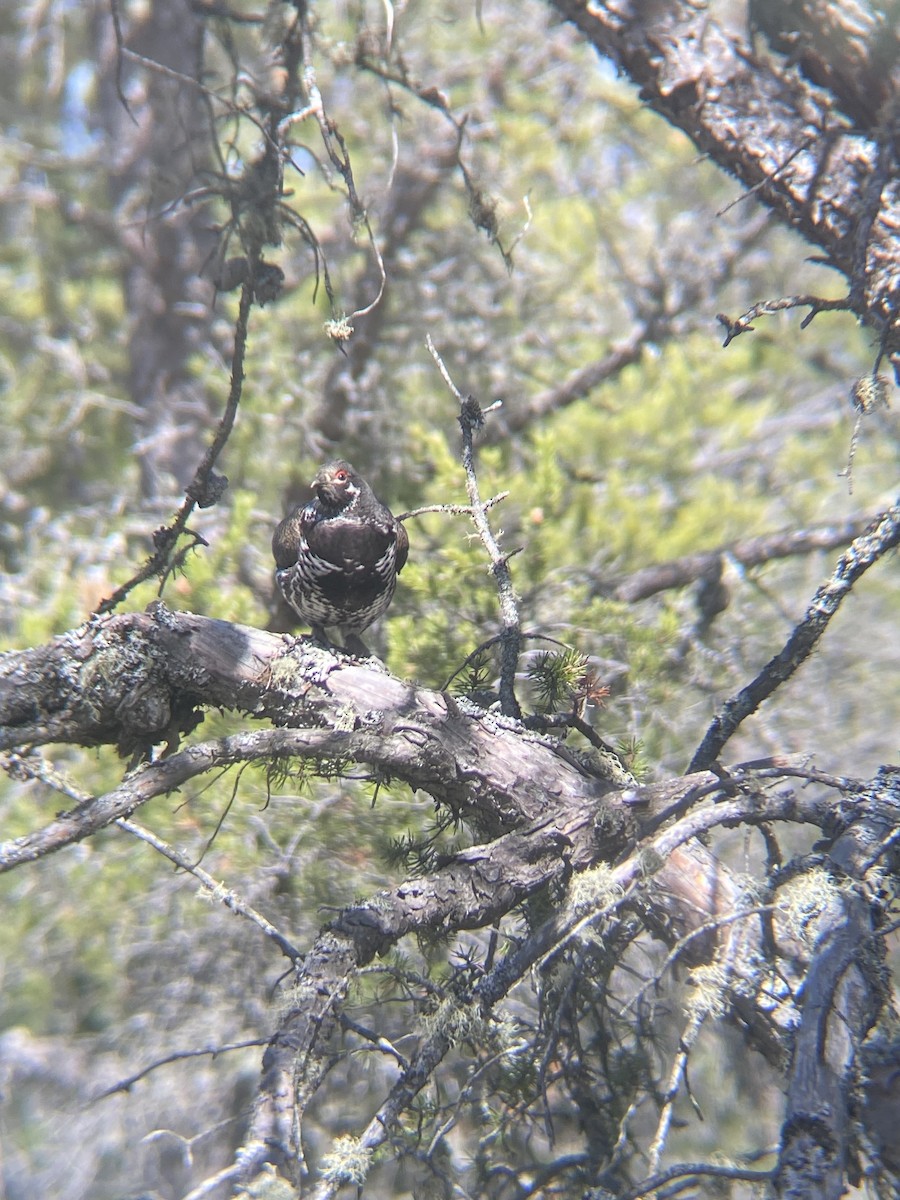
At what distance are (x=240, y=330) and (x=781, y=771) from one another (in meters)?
1.64

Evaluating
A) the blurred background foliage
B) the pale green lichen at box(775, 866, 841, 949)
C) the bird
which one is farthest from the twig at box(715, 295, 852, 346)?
the bird

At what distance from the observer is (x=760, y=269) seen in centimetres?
645

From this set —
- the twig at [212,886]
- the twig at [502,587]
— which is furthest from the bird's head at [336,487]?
the twig at [212,886]

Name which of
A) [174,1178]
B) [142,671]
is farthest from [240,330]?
[174,1178]

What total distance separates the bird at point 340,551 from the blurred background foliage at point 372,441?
24 centimetres

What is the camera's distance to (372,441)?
488cm

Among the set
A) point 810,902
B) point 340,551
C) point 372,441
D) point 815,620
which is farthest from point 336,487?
point 810,902

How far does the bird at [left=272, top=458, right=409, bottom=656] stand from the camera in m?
3.51

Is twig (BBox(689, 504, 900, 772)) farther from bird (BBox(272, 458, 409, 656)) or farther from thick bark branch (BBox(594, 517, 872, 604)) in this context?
thick bark branch (BBox(594, 517, 872, 604))

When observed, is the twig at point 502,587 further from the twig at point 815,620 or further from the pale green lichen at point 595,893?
the pale green lichen at point 595,893

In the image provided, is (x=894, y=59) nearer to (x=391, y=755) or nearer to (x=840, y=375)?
(x=391, y=755)

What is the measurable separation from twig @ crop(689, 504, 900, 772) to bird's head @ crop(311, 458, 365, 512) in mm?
1601

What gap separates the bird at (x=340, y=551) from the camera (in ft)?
11.5

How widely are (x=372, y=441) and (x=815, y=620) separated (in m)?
2.84
